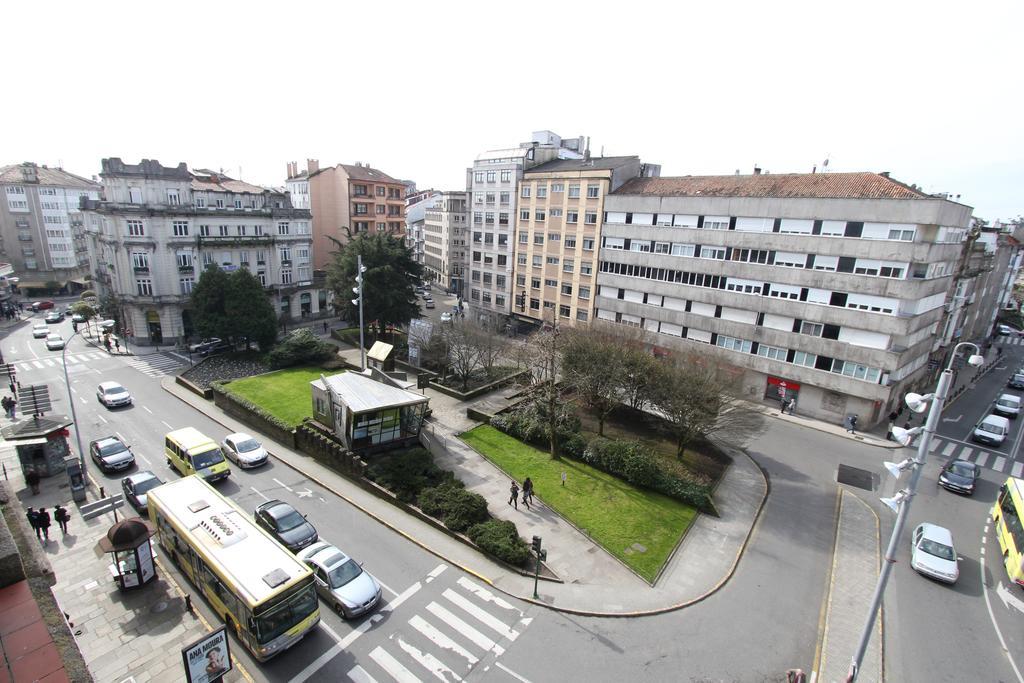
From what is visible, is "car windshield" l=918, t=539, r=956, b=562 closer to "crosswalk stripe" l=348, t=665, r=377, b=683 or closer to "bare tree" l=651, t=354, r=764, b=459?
"bare tree" l=651, t=354, r=764, b=459

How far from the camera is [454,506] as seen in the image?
2167 centimetres

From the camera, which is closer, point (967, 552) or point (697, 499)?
point (967, 552)

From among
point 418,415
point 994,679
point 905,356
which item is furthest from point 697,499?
point 905,356

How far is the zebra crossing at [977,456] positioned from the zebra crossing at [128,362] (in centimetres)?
5867

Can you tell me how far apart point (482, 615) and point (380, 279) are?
34.7 m

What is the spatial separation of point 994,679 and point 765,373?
2557 cm

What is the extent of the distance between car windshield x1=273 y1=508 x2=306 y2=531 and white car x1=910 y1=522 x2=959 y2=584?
25492mm

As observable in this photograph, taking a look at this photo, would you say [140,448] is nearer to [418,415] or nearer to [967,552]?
[418,415]

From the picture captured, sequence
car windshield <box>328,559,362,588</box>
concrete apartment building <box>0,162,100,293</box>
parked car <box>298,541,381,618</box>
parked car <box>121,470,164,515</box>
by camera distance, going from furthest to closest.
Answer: concrete apartment building <box>0,162,100,293</box> → parked car <box>121,470,164,515</box> → car windshield <box>328,559,362,588</box> → parked car <box>298,541,381,618</box>

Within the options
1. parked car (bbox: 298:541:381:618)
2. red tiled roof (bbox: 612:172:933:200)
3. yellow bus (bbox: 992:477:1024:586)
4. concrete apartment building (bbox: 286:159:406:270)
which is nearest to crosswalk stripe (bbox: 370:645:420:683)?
parked car (bbox: 298:541:381:618)

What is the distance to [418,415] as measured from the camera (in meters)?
28.2

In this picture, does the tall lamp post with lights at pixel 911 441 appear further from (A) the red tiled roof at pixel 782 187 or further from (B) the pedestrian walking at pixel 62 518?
(B) the pedestrian walking at pixel 62 518

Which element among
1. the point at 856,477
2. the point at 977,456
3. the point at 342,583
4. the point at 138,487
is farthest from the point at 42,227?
the point at 977,456

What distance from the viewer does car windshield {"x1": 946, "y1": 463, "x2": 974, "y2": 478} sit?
2783cm
